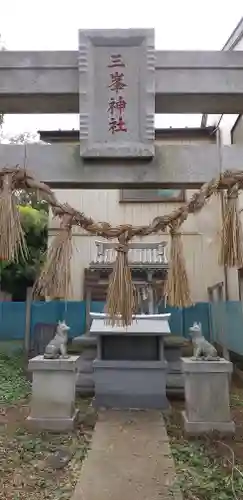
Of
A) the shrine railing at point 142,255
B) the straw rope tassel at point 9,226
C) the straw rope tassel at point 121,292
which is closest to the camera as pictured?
the straw rope tassel at point 9,226

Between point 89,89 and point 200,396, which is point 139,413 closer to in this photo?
point 200,396

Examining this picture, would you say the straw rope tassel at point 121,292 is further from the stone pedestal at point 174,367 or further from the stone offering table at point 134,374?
the stone pedestal at point 174,367

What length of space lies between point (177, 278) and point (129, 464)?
2361 mm

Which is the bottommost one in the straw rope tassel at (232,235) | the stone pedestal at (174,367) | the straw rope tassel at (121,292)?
the stone pedestal at (174,367)

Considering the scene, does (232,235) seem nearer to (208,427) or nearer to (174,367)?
(208,427)

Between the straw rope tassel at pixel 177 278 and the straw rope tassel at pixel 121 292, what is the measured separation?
0.75 ft

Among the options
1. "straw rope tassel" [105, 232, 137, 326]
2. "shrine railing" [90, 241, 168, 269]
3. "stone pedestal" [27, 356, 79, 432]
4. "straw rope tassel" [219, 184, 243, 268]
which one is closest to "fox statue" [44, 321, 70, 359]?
"stone pedestal" [27, 356, 79, 432]

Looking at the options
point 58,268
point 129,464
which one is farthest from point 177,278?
point 129,464

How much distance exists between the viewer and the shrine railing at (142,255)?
9.27m

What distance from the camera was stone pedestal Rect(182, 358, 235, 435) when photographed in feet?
15.5

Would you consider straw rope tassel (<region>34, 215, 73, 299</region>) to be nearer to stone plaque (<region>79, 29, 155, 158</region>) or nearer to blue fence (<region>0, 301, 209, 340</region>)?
stone plaque (<region>79, 29, 155, 158</region>)

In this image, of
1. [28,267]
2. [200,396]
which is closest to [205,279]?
[28,267]

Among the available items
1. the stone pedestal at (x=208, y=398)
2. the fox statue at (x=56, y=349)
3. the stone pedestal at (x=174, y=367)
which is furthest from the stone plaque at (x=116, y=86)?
the stone pedestal at (x=174, y=367)

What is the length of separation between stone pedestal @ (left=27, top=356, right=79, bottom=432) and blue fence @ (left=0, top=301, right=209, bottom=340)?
525 cm
